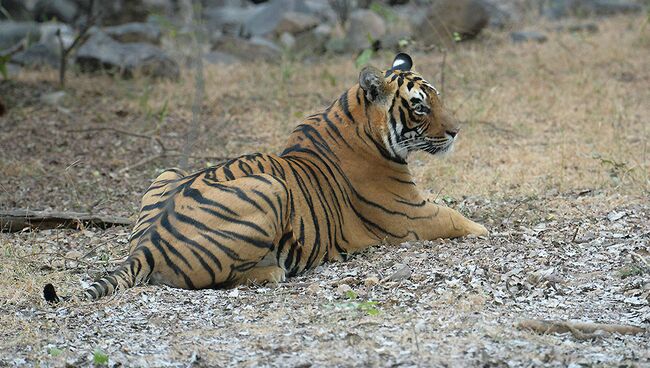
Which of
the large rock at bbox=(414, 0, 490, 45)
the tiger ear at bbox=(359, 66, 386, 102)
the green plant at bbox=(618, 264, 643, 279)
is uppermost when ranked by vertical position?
the large rock at bbox=(414, 0, 490, 45)

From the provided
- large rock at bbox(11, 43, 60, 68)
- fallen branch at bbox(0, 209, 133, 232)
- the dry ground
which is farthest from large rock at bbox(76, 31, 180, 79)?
fallen branch at bbox(0, 209, 133, 232)

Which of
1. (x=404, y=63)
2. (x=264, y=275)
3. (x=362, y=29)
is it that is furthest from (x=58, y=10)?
(x=264, y=275)

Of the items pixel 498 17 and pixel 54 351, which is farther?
pixel 498 17

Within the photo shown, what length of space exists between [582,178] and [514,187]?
1.93ft

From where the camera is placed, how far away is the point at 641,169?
7832mm

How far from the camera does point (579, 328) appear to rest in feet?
15.0

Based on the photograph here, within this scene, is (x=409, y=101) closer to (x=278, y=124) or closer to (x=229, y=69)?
(x=278, y=124)

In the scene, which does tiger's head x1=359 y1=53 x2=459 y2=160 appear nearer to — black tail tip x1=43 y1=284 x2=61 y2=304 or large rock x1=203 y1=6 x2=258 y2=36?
black tail tip x1=43 y1=284 x2=61 y2=304

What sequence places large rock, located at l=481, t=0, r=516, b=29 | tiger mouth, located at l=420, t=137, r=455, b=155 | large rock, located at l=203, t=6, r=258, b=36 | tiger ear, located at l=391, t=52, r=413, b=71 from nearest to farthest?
tiger mouth, located at l=420, t=137, r=455, b=155
tiger ear, located at l=391, t=52, r=413, b=71
large rock, located at l=481, t=0, r=516, b=29
large rock, located at l=203, t=6, r=258, b=36

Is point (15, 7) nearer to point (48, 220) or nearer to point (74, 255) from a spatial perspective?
point (48, 220)

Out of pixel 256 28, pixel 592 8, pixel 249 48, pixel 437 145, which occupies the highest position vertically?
pixel 592 8

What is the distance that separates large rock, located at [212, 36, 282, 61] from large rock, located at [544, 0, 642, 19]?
4.93 meters

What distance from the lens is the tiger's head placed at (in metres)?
6.36

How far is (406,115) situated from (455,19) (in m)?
7.75
